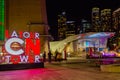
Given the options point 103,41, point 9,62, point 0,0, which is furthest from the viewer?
point 103,41

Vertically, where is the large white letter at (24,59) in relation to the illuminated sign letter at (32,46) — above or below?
below

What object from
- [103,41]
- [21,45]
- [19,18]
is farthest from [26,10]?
[21,45]

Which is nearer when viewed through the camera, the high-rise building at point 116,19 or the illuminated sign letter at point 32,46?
the illuminated sign letter at point 32,46

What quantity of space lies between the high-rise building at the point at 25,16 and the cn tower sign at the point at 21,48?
1601 inches

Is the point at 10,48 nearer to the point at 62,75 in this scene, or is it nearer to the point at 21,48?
the point at 21,48

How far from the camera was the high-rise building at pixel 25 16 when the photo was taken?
7531 centimetres

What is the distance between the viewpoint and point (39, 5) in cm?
7719

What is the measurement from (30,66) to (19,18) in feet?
147

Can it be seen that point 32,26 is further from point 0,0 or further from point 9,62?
point 9,62

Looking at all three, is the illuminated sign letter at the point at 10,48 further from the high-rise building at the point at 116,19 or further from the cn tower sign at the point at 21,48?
the high-rise building at the point at 116,19

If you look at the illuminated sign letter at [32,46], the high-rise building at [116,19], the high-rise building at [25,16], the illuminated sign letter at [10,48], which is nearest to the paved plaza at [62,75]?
the illuminated sign letter at [10,48]

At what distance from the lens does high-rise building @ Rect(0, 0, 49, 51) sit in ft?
247

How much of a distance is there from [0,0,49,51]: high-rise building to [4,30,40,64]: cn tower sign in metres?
40.7

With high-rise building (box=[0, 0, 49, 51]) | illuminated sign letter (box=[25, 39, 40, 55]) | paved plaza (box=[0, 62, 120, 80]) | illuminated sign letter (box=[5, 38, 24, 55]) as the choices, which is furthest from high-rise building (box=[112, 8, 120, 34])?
paved plaza (box=[0, 62, 120, 80])
